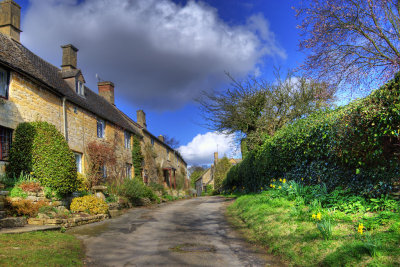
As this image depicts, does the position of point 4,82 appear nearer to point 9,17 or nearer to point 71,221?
point 9,17

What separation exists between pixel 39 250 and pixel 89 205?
6959mm

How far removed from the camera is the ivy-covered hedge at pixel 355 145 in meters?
5.80

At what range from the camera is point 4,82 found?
12.3 meters

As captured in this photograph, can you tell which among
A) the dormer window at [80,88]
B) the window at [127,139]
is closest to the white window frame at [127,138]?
the window at [127,139]

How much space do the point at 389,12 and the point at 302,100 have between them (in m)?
10.8

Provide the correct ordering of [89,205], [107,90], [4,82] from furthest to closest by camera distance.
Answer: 1. [107,90]
2. [89,205]
3. [4,82]

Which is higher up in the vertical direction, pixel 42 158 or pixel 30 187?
pixel 42 158

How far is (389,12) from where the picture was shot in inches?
252

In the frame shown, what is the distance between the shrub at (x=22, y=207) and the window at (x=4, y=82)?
5.01m

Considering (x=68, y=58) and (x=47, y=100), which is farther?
(x=68, y=58)

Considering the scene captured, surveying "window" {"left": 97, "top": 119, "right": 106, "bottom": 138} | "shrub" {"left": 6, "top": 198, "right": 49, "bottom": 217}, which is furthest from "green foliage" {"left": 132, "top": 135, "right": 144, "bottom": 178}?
"shrub" {"left": 6, "top": 198, "right": 49, "bottom": 217}

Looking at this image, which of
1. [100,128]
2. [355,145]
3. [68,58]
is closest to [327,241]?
[355,145]

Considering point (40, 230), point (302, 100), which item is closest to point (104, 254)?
point (40, 230)

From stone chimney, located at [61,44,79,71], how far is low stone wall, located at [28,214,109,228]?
12.3 meters
